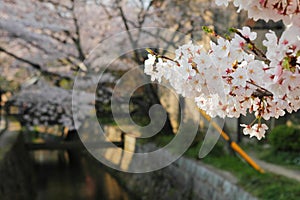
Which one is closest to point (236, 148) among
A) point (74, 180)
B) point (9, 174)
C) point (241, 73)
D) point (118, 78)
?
point (118, 78)

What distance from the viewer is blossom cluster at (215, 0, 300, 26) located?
753 mm

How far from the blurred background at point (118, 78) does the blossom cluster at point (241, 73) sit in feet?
9.70

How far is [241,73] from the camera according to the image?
955mm

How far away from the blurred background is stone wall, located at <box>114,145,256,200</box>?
13 millimetres

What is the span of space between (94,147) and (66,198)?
3.25 ft

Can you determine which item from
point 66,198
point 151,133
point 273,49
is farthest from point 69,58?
point 273,49

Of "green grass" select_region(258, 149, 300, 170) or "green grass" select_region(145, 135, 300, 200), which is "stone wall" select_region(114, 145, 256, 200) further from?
"green grass" select_region(258, 149, 300, 170)

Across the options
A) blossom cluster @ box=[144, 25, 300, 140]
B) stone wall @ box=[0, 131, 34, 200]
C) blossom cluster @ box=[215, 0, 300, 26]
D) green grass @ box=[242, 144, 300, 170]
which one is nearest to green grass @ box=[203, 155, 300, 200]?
green grass @ box=[242, 144, 300, 170]

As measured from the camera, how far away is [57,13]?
18.2ft

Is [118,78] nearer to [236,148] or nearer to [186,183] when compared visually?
[186,183]

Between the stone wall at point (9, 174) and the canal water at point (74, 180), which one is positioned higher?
the stone wall at point (9, 174)

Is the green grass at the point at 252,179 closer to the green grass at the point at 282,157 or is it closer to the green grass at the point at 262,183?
the green grass at the point at 262,183

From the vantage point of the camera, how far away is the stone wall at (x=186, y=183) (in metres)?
4.21

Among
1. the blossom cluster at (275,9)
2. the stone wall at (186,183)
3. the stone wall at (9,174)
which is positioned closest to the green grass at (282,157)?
the stone wall at (186,183)
